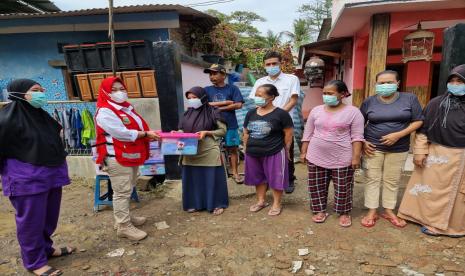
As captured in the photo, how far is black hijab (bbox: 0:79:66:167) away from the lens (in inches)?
98.6

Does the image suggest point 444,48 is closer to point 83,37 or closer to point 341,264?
point 341,264

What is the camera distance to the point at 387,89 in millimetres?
3033

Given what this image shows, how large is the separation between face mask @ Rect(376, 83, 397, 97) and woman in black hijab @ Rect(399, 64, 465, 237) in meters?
0.40

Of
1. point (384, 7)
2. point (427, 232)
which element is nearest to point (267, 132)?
point (427, 232)

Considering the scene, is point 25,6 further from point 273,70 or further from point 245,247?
point 245,247

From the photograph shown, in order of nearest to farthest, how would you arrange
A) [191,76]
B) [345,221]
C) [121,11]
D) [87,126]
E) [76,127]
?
1. [345,221]
2. [87,126]
3. [76,127]
4. [191,76]
5. [121,11]

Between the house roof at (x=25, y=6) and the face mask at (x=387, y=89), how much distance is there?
8.87m

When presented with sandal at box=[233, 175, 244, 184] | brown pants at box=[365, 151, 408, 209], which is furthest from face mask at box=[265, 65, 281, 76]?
sandal at box=[233, 175, 244, 184]

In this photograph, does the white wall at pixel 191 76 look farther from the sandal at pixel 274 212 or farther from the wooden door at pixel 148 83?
the sandal at pixel 274 212

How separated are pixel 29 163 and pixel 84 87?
3166mm

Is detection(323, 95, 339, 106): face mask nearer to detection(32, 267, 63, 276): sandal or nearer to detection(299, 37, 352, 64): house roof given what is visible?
detection(32, 267, 63, 276): sandal

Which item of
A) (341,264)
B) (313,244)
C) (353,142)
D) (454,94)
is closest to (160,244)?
(313,244)

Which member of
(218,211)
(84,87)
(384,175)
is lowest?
(218,211)

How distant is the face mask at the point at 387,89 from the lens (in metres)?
3.02
